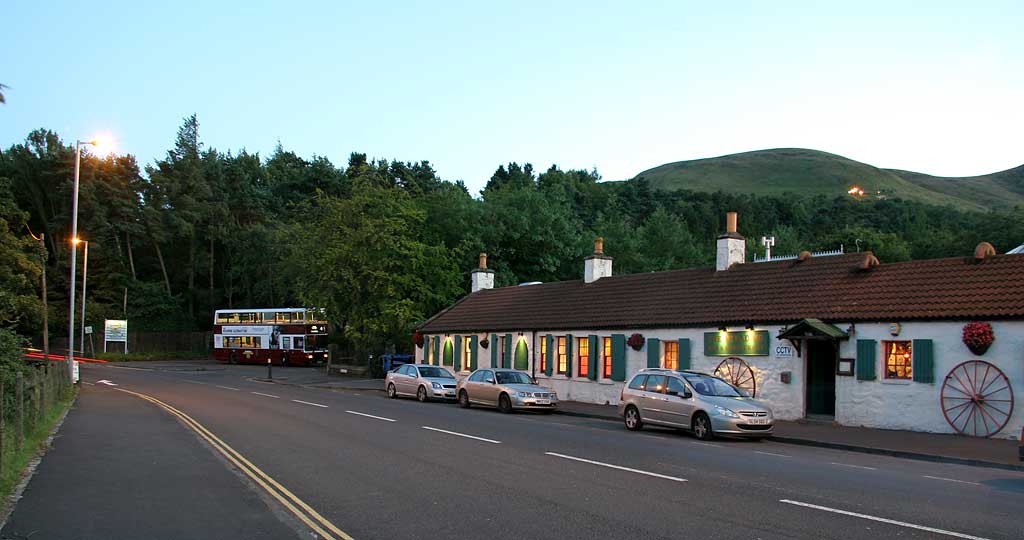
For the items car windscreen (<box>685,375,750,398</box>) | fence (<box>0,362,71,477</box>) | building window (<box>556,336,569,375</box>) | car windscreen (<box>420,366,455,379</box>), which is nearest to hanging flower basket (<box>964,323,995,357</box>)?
car windscreen (<box>685,375,750,398</box>)

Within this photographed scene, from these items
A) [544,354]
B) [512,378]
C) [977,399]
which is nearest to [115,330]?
[544,354]

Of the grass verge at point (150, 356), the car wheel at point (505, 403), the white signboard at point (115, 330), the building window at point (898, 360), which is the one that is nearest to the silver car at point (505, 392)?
the car wheel at point (505, 403)

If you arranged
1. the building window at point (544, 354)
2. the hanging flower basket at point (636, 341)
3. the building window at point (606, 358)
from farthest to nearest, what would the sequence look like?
the building window at point (544, 354) → the building window at point (606, 358) → the hanging flower basket at point (636, 341)

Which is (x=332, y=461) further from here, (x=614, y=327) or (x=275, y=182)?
(x=275, y=182)

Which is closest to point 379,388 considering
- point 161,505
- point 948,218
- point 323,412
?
point 323,412

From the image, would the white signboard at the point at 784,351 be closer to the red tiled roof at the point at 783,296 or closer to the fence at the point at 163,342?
the red tiled roof at the point at 783,296

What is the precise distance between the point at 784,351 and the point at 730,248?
627 centimetres

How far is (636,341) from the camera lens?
26.6 m

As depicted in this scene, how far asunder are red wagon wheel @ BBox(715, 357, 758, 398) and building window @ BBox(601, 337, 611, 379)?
509 cm

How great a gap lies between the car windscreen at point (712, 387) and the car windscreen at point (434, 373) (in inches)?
534

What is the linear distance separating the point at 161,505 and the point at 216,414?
13912 mm

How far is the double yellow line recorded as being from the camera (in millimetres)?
8555

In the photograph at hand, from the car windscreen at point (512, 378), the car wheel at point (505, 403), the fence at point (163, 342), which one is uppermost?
the car windscreen at point (512, 378)

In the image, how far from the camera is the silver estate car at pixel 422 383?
30.1 meters
